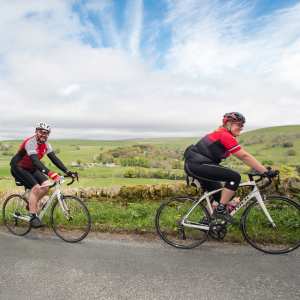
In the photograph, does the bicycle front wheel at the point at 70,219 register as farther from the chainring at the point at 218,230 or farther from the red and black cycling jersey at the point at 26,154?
the chainring at the point at 218,230

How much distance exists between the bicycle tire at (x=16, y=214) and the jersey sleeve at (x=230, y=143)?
14.6 feet

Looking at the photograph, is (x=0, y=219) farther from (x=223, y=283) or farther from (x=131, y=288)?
(x=223, y=283)

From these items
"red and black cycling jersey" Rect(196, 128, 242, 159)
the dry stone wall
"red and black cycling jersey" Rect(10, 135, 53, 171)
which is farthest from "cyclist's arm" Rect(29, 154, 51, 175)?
"red and black cycling jersey" Rect(196, 128, 242, 159)

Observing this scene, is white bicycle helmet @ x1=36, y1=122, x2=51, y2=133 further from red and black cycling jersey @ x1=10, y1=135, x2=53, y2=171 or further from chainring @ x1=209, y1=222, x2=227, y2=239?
chainring @ x1=209, y1=222, x2=227, y2=239

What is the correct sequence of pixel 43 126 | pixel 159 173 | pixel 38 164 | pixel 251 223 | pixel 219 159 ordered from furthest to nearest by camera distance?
pixel 159 173, pixel 43 126, pixel 38 164, pixel 251 223, pixel 219 159

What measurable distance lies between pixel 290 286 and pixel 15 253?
13.5 ft

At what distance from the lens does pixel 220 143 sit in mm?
3936

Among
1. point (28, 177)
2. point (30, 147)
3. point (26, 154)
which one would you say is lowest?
point (28, 177)

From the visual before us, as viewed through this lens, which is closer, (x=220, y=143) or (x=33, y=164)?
(x=220, y=143)

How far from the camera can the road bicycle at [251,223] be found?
400 centimetres

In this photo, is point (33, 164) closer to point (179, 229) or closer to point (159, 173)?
point (179, 229)

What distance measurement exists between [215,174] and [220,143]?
0.53 metres

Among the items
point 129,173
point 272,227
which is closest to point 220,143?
point 272,227

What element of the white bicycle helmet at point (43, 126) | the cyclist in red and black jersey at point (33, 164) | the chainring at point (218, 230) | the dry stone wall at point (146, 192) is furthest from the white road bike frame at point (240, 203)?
the white bicycle helmet at point (43, 126)
